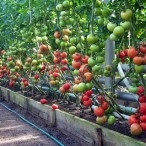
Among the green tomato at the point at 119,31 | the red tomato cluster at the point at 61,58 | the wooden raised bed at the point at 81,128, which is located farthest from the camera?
the red tomato cluster at the point at 61,58

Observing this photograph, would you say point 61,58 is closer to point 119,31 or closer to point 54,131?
point 54,131

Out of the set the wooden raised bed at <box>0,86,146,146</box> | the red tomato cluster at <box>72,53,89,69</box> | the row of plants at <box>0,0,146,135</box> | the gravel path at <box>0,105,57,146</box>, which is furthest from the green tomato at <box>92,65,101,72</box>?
the gravel path at <box>0,105,57,146</box>

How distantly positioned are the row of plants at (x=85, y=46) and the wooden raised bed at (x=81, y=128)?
15 cm

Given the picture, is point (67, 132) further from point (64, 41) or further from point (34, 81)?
point (34, 81)

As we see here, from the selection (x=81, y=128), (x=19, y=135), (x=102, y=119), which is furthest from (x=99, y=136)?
(x=19, y=135)

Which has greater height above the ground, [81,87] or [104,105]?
[81,87]

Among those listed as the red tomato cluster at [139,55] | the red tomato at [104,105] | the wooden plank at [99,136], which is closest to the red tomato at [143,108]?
the red tomato cluster at [139,55]

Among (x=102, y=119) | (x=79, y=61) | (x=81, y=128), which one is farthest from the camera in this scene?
(x=81, y=128)

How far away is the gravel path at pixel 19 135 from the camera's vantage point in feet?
15.5

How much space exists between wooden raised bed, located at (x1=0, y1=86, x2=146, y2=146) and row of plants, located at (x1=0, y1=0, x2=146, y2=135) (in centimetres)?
15

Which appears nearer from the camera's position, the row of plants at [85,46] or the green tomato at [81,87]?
the row of plants at [85,46]

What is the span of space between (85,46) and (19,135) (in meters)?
1.90

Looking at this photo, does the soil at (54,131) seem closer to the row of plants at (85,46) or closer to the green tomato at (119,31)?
the row of plants at (85,46)

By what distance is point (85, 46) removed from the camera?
4223mm
